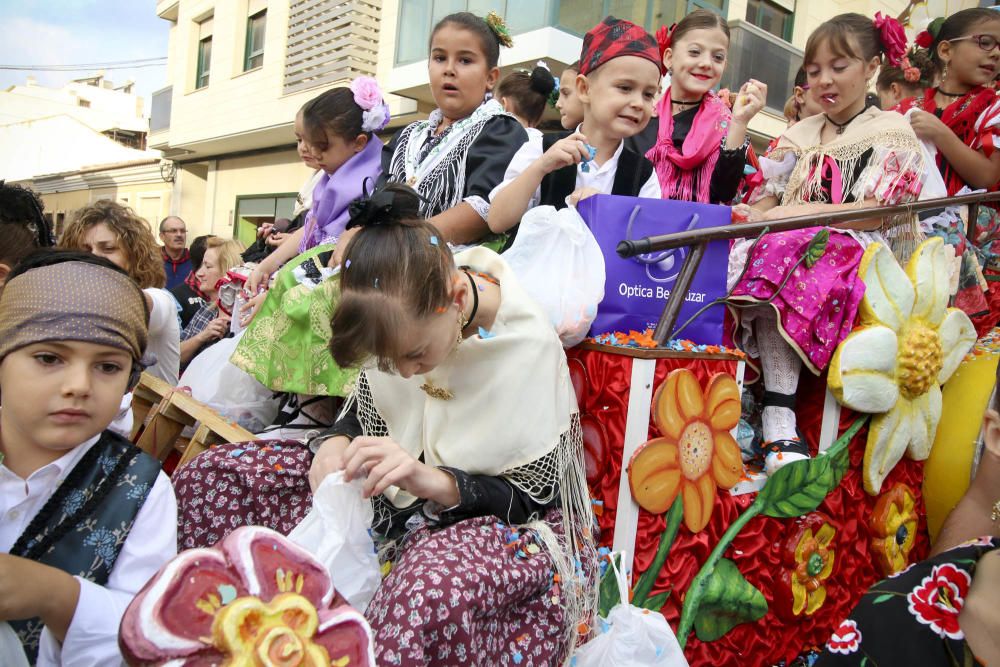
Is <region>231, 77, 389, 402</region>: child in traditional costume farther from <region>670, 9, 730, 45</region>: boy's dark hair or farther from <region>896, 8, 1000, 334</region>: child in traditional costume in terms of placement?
<region>896, 8, 1000, 334</region>: child in traditional costume

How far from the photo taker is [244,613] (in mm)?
1059

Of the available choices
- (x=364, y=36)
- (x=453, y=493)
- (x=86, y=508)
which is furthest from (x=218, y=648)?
(x=364, y=36)

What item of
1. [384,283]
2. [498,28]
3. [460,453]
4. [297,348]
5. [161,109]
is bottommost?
[460,453]

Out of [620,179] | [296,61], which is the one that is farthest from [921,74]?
[296,61]

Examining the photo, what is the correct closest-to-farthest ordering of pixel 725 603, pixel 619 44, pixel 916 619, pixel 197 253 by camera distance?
pixel 916 619
pixel 725 603
pixel 619 44
pixel 197 253

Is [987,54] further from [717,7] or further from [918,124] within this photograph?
[717,7]

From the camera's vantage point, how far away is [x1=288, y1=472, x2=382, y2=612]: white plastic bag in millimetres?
1550

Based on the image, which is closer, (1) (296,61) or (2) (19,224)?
(2) (19,224)

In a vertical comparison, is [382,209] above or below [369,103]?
→ below

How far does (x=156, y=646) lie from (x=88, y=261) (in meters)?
0.84

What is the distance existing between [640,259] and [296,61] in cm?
1185

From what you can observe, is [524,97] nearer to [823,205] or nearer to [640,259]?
[823,205]

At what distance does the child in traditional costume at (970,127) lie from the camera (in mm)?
3260

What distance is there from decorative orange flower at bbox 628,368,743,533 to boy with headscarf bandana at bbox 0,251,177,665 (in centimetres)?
119
